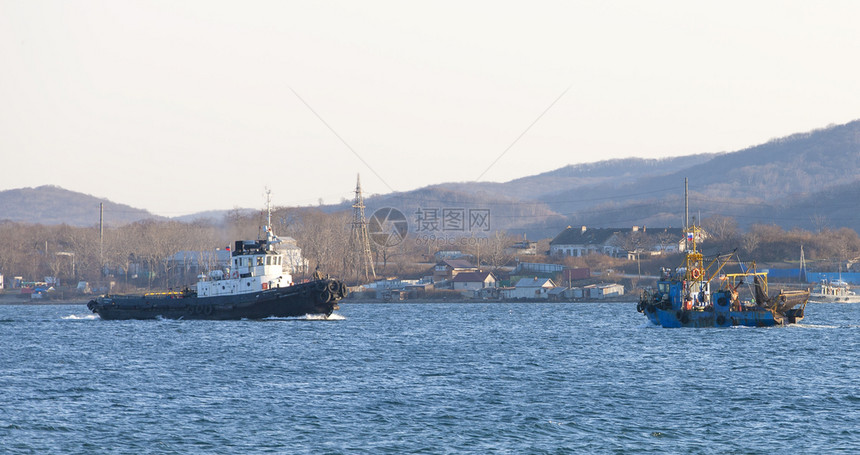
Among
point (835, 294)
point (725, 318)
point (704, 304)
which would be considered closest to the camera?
point (725, 318)

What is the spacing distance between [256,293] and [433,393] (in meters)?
48.6

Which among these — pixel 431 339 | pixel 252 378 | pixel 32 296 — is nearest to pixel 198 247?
pixel 32 296

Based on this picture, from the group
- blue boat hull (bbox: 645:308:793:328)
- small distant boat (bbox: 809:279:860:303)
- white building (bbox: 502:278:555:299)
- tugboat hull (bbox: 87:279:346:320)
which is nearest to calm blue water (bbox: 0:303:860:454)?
blue boat hull (bbox: 645:308:793:328)

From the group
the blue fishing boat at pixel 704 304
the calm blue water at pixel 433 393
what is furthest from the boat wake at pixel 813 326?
the calm blue water at pixel 433 393

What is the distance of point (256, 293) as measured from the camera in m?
89.6

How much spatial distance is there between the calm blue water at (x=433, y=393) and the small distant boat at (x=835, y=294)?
71012 mm

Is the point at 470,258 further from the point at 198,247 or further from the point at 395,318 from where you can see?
the point at 395,318

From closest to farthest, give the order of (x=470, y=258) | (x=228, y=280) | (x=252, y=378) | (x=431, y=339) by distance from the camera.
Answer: (x=252, y=378), (x=431, y=339), (x=228, y=280), (x=470, y=258)

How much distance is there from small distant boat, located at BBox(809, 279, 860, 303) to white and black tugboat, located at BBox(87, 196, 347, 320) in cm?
8573

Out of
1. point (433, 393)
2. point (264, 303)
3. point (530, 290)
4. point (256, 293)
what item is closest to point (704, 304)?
point (264, 303)

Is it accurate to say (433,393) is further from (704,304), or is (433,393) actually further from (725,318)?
(704,304)

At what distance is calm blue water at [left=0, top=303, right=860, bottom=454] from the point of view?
33.6 meters

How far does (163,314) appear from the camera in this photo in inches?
3841

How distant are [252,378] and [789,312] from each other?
49755 millimetres
